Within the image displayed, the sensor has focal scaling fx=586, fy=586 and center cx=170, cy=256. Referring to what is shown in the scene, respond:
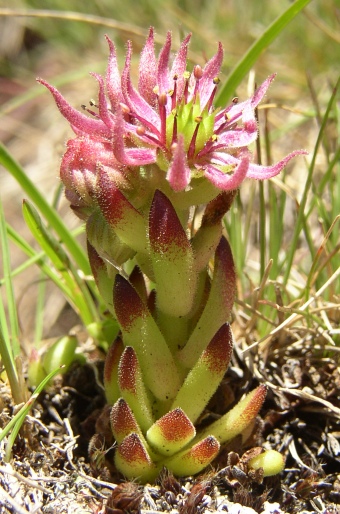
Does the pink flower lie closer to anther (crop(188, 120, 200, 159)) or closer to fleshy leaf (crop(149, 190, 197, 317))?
anther (crop(188, 120, 200, 159))

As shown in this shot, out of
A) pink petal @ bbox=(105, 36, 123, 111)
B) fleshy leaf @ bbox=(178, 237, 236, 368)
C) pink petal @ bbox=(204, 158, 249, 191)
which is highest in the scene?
pink petal @ bbox=(105, 36, 123, 111)

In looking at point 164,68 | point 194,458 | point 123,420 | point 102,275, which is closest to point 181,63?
point 164,68

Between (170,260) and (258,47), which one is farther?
(258,47)

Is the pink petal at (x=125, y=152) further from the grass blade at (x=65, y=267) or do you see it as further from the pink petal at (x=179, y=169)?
the grass blade at (x=65, y=267)

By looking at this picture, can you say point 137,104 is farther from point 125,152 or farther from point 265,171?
point 265,171

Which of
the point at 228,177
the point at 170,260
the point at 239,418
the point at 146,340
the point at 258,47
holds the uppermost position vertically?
the point at 258,47

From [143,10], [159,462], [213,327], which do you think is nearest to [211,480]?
[159,462]

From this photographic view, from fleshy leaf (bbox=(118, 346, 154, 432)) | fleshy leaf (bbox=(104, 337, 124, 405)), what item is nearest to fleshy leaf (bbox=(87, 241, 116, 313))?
fleshy leaf (bbox=(104, 337, 124, 405))

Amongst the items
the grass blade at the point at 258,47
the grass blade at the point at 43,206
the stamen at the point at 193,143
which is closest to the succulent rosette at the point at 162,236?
the stamen at the point at 193,143
